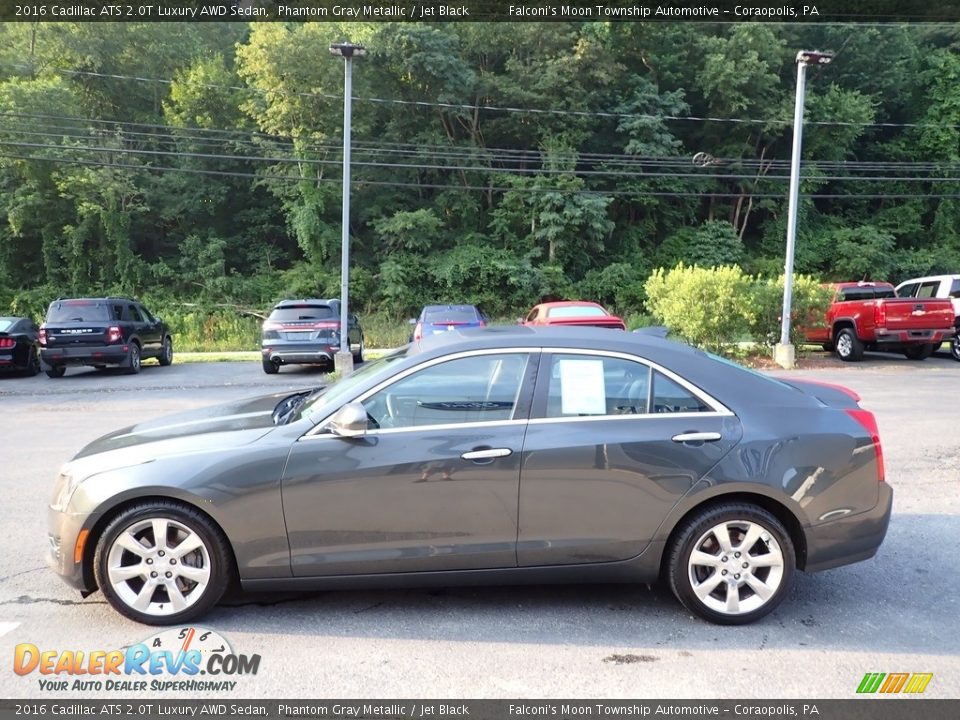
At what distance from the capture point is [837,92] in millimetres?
38375

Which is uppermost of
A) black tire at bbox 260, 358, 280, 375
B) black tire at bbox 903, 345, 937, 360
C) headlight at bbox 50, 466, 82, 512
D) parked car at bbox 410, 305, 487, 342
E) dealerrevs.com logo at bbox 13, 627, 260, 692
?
parked car at bbox 410, 305, 487, 342

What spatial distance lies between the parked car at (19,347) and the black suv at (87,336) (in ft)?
1.67

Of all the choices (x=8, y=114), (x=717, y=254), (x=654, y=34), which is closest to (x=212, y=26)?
(x=8, y=114)

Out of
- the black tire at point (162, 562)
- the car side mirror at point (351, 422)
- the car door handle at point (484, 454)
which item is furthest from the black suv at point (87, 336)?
the car door handle at point (484, 454)

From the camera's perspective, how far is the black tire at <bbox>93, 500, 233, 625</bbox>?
3.71 metres

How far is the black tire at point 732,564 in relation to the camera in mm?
3779

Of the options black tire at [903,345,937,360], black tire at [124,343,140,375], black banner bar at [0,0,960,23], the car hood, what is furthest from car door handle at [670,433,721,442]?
black banner bar at [0,0,960,23]

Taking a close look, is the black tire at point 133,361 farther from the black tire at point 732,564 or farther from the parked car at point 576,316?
the black tire at point 732,564

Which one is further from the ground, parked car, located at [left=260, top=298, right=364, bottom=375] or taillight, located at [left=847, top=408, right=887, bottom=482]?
taillight, located at [left=847, top=408, right=887, bottom=482]

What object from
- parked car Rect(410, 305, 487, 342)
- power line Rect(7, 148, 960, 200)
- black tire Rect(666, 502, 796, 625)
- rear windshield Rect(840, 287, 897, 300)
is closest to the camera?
black tire Rect(666, 502, 796, 625)

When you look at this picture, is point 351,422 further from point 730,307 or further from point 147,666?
point 730,307

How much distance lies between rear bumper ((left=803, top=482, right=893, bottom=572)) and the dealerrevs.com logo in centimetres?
287

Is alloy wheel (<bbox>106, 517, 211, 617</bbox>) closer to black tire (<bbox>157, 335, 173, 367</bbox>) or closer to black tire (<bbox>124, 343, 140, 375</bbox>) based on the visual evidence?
black tire (<bbox>124, 343, 140, 375</bbox>)
